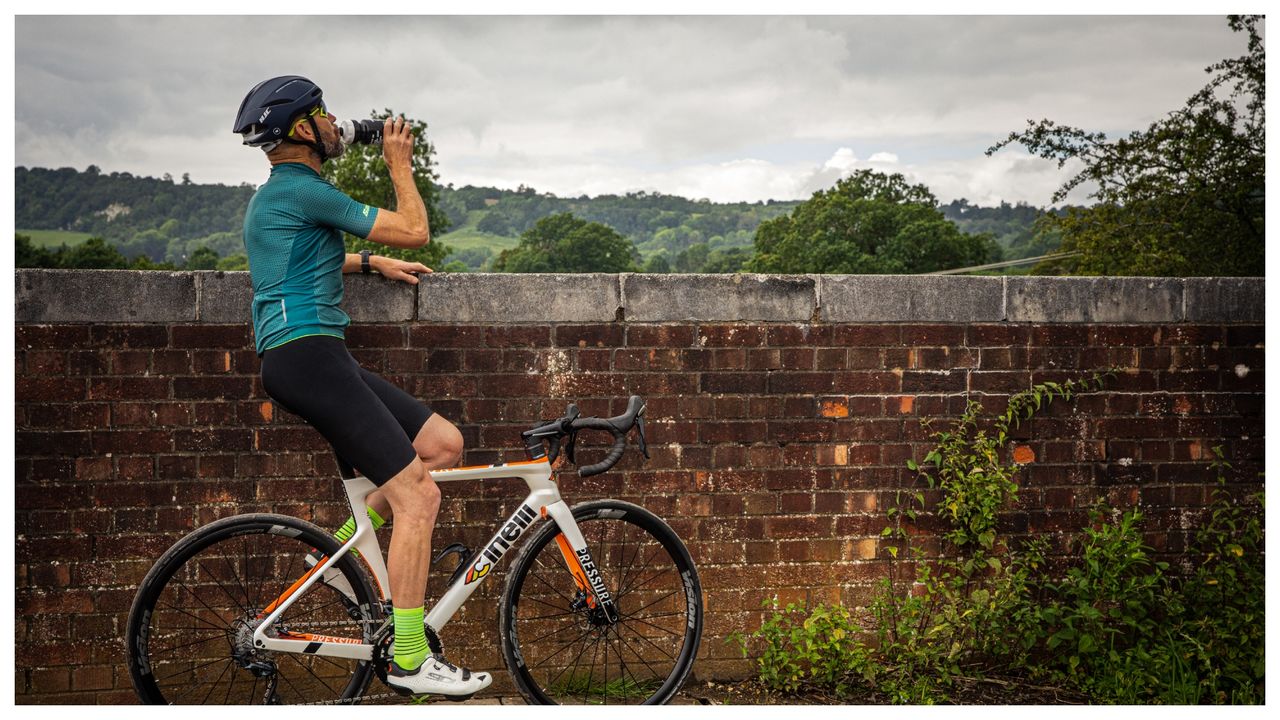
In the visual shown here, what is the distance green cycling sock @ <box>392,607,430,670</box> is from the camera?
3.34m

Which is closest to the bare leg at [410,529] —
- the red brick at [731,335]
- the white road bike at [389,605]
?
the white road bike at [389,605]

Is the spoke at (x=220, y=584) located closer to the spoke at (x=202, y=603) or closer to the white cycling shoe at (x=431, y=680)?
the spoke at (x=202, y=603)

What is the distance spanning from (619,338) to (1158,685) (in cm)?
277

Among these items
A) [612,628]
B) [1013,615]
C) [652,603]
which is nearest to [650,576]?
[652,603]

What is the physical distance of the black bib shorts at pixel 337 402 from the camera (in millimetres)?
3178

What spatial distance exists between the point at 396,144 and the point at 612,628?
220cm

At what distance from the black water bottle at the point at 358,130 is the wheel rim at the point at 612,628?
180cm

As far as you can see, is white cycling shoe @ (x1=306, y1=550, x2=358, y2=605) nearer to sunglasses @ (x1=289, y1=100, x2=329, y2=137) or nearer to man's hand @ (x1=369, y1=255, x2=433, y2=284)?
man's hand @ (x1=369, y1=255, x2=433, y2=284)

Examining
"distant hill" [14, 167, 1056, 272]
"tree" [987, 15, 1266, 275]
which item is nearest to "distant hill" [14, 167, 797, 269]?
"distant hill" [14, 167, 1056, 272]

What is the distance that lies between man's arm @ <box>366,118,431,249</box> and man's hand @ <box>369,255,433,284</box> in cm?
64

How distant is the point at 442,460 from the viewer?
357 cm

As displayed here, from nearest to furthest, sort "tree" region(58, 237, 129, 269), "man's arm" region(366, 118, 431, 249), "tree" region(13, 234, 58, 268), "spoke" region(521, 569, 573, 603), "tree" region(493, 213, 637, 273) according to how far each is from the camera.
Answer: "man's arm" region(366, 118, 431, 249)
"spoke" region(521, 569, 573, 603)
"tree" region(13, 234, 58, 268)
"tree" region(58, 237, 129, 269)
"tree" region(493, 213, 637, 273)

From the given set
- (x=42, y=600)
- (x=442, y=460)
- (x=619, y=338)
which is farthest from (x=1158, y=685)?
(x=42, y=600)

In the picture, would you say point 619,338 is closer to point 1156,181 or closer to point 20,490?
point 20,490
